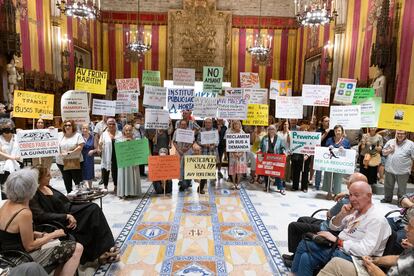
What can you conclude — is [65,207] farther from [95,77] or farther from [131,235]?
[95,77]

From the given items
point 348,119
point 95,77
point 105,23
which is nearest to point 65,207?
point 95,77

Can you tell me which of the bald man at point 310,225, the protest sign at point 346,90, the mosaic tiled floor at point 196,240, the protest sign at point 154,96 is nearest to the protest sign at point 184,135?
the protest sign at point 154,96

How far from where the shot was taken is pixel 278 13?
47.1 feet

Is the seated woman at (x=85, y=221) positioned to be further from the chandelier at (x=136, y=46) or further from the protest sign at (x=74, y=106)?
the chandelier at (x=136, y=46)

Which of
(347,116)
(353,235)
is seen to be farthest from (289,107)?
(353,235)

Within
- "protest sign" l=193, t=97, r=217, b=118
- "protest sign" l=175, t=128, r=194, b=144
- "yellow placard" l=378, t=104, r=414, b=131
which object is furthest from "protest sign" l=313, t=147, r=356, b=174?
"protest sign" l=175, t=128, r=194, b=144

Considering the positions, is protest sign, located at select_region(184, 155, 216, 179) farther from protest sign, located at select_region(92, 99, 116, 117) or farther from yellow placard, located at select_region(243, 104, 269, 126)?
protest sign, located at select_region(92, 99, 116, 117)

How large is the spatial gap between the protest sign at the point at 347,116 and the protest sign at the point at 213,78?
2.38 meters

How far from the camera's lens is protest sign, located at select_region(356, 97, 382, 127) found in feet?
18.4

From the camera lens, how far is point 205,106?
5.93 metres

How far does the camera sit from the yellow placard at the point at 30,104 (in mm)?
4629

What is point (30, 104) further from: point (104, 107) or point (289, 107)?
point (289, 107)

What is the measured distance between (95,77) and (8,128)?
196 centimetres

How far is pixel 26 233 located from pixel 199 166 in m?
3.49
